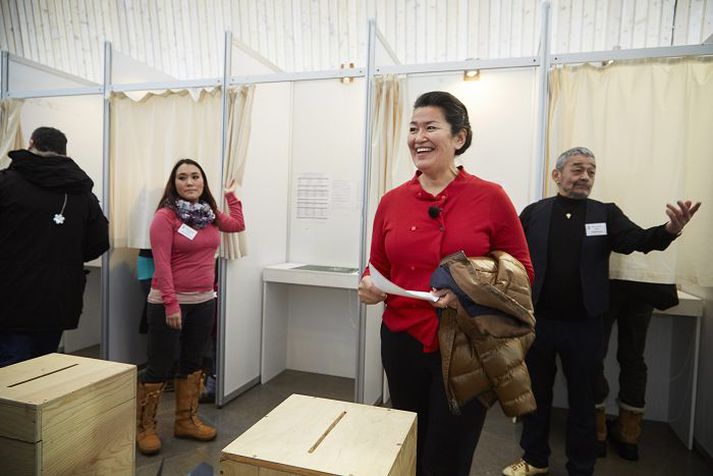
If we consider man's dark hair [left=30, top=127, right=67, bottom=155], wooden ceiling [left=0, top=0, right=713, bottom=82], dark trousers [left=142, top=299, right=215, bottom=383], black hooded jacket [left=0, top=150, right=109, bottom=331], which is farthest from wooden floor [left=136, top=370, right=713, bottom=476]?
wooden ceiling [left=0, top=0, right=713, bottom=82]

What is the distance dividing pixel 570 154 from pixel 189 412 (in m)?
2.56

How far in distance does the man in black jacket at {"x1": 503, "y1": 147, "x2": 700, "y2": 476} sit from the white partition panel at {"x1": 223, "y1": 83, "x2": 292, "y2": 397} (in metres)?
1.94

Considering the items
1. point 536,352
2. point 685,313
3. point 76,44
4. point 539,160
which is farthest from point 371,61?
point 76,44

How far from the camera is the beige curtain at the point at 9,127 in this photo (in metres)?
3.58

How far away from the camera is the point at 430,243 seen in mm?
1330

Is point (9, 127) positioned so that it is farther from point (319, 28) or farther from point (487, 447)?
point (487, 447)

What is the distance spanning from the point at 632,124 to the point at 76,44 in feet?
17.6

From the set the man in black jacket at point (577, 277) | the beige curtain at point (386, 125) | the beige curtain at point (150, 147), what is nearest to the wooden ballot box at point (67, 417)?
the beige curtain at point (150, 147)

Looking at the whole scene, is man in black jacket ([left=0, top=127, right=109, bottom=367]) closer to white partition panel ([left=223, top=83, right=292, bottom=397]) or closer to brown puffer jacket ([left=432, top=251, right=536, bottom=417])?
white partition panel ([left=223, top=83, right=292, bottom=397])

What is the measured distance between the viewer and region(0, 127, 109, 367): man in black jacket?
7.38ft

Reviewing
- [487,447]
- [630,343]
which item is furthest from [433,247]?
[630,343]

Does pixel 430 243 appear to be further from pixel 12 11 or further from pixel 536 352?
pixel 12 11

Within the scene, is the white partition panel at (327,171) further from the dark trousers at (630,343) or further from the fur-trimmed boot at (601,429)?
the fur-trimmed boot at (601,429)

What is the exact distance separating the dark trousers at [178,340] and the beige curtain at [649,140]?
2195mm
